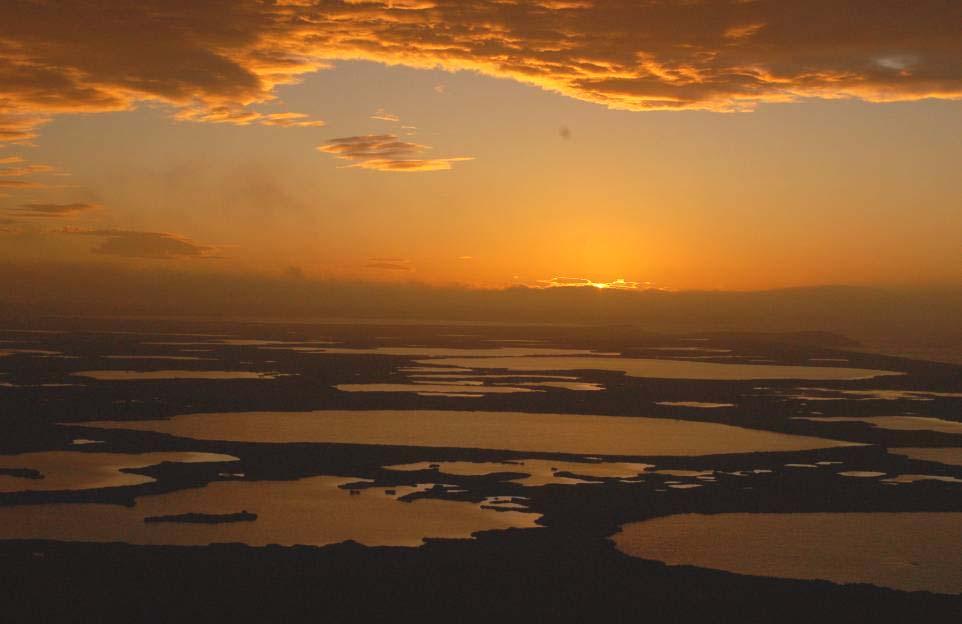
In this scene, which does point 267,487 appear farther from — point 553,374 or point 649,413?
point 553,374

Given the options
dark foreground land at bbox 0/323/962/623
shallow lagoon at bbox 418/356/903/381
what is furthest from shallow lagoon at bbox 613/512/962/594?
shallow lagoon at bbox 418/356/903/381

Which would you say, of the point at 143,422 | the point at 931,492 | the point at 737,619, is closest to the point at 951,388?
the point at 931,492

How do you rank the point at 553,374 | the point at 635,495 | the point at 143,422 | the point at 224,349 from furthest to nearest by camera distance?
the point at 224,349, the point at 553,374, the point at 143,422, the point at 635,495

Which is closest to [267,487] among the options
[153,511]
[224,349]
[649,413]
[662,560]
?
[153,511]

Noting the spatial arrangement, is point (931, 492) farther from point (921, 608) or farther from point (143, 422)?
point (143, 422)

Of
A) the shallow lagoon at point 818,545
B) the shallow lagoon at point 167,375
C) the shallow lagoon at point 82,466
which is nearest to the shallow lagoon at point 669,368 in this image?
the shallow lagoon at point 167,375

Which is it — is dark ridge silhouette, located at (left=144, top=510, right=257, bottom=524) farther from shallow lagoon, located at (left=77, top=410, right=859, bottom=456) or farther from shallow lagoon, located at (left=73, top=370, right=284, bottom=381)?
shallow lagoon, located at (left=73, top=370, right=284, bottom=381)

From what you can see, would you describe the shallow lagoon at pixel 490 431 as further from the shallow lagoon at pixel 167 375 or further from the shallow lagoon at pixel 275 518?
the shallow lagoon at pixel 167 375

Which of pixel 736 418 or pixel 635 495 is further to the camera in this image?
pixel 736 418

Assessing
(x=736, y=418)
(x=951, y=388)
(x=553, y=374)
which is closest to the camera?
(x=736, y=418)
